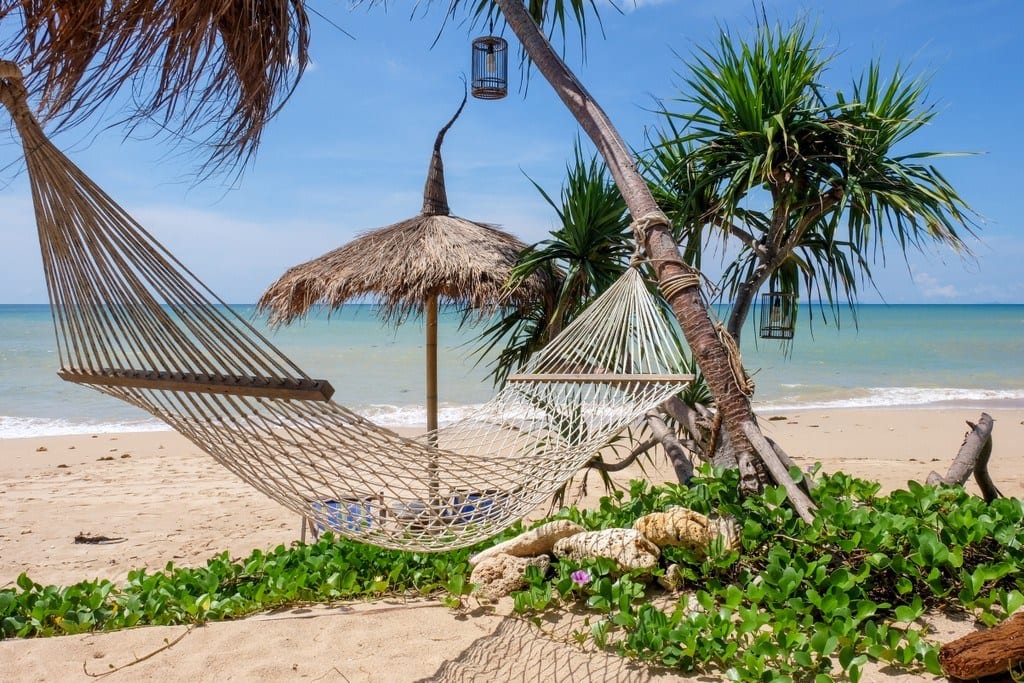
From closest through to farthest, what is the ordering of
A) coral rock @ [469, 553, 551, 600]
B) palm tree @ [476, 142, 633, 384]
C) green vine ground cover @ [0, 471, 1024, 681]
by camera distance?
1. green vine ground cover @ [0, 471, 1024, 681]
2. coral rock @ [469, 553, 551, 600]
3. palm tree @ [476, 142, 633, 384]

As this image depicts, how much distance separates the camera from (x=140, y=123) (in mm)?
1571

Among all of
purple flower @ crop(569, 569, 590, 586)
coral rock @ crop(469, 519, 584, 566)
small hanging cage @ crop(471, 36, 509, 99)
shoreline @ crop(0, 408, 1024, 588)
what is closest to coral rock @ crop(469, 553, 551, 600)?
coral rock @ crop(469, 519, 584, 566)

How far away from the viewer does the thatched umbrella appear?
340 cm

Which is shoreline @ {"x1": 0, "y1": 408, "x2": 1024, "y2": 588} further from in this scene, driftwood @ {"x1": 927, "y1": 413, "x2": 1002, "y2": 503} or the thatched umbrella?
the thatched umbrella

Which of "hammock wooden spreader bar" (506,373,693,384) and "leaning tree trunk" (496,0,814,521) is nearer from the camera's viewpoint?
"leaning tree trunk" (496,0,814,521)

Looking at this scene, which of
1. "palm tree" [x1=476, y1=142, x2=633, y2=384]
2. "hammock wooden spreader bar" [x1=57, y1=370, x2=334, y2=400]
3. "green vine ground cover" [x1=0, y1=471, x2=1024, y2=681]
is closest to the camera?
"hammock wooden spreader bar" [x1=57, y1=370, x2=334, y2=400]

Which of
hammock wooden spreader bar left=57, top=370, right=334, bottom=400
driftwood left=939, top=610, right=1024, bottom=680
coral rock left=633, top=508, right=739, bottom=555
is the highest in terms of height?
hammock wooden spreader bar left=57, top=370, right=334, bottom=400

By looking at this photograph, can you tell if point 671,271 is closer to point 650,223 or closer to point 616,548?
point 650,223

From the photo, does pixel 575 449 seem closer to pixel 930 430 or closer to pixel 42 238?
pixel 42 238

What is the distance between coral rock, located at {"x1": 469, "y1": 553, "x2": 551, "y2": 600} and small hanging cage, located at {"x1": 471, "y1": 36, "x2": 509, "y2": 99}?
2.45 m

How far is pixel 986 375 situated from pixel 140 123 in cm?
1472

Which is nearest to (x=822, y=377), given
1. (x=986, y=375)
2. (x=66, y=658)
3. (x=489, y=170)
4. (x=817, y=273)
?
(x=986, y=375)

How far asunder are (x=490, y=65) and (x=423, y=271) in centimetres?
113

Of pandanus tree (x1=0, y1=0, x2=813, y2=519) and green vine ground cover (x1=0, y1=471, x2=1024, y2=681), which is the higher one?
pandanus tree (x1=0, y1=0, x2=813, y2=519)
